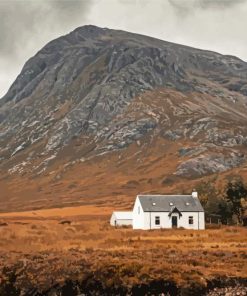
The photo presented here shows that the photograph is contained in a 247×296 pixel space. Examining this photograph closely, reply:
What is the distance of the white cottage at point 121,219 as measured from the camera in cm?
12019

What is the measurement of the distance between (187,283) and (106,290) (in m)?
5.04

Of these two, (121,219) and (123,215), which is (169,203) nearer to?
(121,219)

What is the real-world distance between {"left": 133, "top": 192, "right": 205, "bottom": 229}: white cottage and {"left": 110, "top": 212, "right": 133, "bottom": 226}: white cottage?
10.3 m

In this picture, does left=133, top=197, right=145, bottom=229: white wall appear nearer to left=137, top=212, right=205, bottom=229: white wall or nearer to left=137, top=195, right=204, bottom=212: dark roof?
left=137, top=212, right=205, bottom=229: white wall

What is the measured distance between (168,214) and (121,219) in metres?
16.3

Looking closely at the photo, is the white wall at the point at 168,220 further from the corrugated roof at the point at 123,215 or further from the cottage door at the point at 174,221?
the corrugated roof at the point at 123,215

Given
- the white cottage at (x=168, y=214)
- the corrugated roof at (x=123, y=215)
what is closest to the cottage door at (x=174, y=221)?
the white cottage at (x=168, y=214)

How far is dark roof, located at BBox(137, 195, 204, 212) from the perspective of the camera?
108162 millimetres

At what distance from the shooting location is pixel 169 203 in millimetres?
109875

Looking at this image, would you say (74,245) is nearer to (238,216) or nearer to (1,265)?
(1,265)

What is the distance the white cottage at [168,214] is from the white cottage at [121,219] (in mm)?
10285

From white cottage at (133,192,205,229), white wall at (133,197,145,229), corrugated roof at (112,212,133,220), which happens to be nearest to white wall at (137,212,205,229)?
white cottage at (133,192,205,229)

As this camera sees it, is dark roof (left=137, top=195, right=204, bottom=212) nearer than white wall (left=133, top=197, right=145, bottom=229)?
No

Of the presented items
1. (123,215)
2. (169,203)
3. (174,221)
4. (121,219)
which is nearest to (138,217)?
(169,203)
